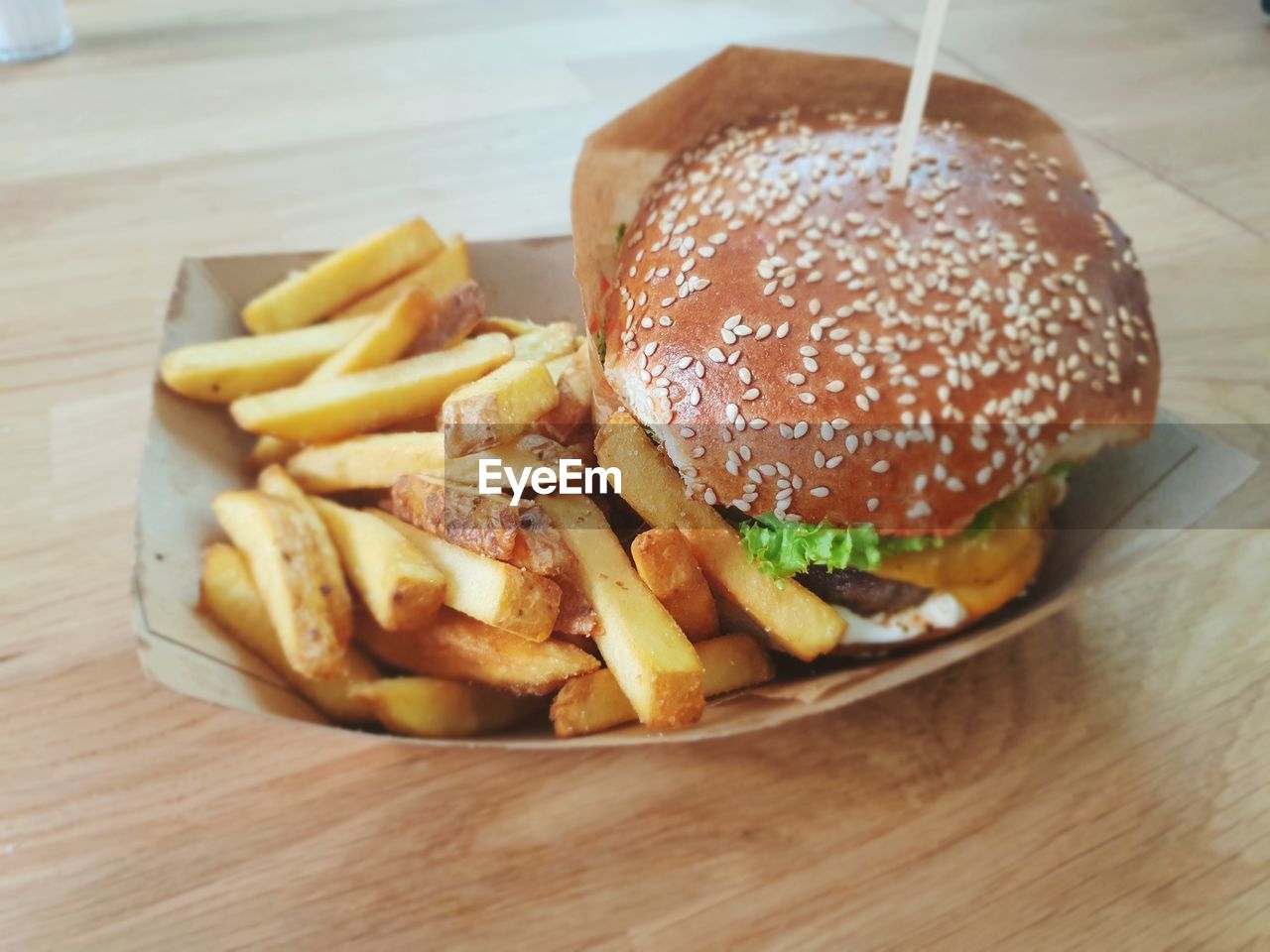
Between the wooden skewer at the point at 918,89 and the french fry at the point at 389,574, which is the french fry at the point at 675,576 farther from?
the wooden skewer at the point at 918,89

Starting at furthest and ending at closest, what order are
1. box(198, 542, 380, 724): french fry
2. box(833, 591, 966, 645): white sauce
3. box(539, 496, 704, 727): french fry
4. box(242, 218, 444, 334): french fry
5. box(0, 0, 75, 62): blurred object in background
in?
box(0, 0, 75, 62): blurred object in background
box(242, 218, 444, 334): french fry
box(833, 591, 966, 645): white sauce
box(198, 542, 380, 724): french fry
box(539, 496, 704, 727): french fry

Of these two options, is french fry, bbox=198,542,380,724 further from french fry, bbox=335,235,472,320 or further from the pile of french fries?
french fry, bbox=335,235,472,320

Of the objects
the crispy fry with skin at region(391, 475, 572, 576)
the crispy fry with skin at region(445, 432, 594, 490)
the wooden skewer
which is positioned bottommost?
the crispy fry with skin at region(391, 475, 572, 576)

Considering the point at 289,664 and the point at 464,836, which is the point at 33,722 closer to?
the point at 289,664

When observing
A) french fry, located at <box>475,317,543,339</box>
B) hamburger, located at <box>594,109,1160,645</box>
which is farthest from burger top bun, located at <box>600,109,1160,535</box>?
french fry, located at <box>475,317,543,339</box>

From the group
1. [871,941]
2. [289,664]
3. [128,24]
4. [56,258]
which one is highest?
[128,24]

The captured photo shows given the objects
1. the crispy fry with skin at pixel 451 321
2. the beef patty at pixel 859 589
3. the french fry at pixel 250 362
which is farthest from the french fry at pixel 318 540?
the beef patty at pixel 859 589

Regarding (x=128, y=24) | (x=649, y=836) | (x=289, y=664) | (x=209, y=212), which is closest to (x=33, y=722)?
(x=289, y=664)
